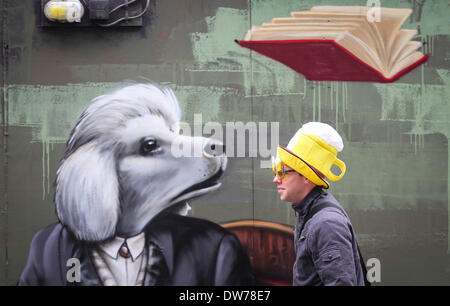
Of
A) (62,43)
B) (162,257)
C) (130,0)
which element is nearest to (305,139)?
(162,257)

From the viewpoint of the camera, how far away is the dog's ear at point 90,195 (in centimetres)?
371

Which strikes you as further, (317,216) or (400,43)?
(400,43)

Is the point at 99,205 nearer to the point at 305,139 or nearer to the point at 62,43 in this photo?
the point at 62,43

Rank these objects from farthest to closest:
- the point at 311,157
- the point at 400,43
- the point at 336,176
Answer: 1. the point at 400,43
2. the point at 336,176
3. the point at 311,157

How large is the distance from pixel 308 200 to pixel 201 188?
59.5 inches

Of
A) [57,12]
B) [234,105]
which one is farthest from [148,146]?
[57,12]

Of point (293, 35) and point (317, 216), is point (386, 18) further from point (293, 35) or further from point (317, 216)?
point (317, 216)

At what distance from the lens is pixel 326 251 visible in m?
2.12

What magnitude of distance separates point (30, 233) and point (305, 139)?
2483mm

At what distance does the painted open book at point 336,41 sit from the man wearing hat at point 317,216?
151 centimetres

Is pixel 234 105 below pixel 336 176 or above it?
above

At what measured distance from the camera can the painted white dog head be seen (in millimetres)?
3719

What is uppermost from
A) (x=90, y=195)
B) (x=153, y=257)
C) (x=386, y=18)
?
(x=386, y=18)

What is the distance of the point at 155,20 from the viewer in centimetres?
377
